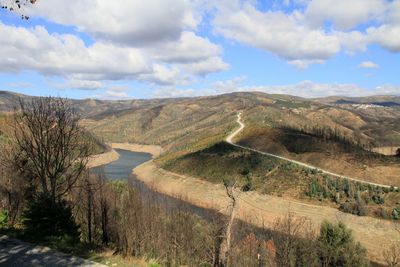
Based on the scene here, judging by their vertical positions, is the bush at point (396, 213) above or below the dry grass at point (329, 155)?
below

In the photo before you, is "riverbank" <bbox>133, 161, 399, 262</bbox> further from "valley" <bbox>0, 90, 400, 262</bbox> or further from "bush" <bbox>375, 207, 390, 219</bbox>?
"bush" <bbox>375, 207, 390, 219</bbox>

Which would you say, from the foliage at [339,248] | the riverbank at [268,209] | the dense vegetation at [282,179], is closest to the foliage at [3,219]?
the riverbank at [268,209]

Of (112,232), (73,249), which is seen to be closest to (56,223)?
(73,249)

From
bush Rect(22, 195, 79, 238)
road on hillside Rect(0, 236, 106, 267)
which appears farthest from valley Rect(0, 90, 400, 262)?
road on hillside Rect(0, 236, 106, 267)

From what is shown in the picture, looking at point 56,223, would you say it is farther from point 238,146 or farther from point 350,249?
point 238,146

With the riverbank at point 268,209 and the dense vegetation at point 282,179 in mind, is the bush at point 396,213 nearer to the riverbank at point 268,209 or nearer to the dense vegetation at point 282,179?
the dense vegetation at point 282,179

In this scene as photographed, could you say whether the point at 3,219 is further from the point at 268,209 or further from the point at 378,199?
the point at 378,199
